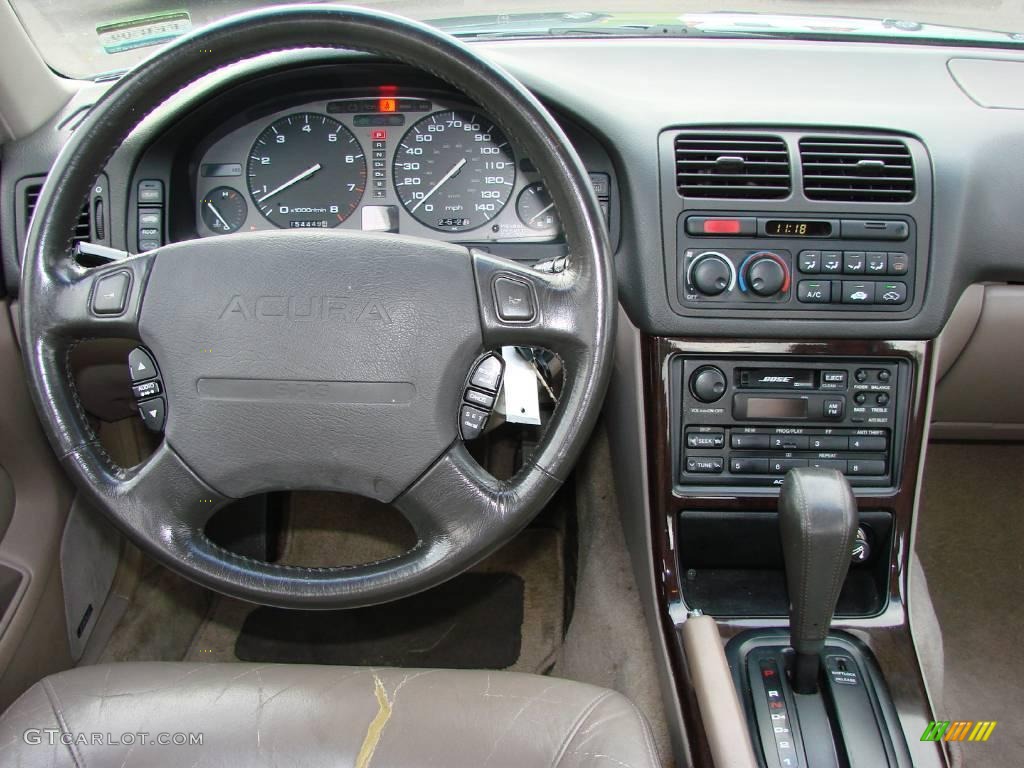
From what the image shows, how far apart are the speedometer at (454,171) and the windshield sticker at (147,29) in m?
0.45

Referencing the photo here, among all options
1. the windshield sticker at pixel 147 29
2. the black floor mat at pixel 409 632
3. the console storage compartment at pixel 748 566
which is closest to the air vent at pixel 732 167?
the console storage compartment at pixel 748 566

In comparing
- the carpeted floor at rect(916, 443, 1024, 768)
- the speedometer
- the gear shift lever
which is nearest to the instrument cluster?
the speedometer

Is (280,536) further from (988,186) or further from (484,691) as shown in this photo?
(988,186)

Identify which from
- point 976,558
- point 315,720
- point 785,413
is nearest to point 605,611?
point 785,413

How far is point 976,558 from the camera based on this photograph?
2.14 m

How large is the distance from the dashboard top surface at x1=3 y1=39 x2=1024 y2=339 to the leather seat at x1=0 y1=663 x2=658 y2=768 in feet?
2.05

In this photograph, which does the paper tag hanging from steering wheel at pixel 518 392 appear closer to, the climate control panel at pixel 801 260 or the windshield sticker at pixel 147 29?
the climate control panel at pixel 801 260

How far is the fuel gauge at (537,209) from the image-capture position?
4.77 feet

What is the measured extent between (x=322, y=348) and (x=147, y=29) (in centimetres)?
83

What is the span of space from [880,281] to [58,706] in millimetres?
1282

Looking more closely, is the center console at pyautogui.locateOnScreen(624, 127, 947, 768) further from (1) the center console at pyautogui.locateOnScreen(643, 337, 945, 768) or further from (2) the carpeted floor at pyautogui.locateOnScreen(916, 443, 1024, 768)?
(2) the carpeted floor at pyautogui.locateOnScreen(916, 443, 1024, 768)

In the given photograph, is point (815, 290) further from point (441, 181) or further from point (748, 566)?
point (441, 181)

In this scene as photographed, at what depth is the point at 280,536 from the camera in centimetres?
210

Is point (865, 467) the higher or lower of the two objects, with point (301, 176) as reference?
lower
